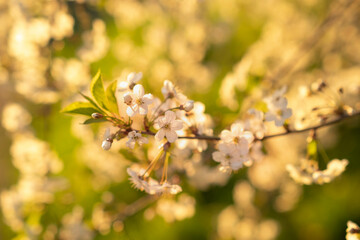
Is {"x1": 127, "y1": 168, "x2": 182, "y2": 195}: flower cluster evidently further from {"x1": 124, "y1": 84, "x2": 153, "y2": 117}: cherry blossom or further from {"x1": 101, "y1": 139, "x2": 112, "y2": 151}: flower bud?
{"x1": 124, "y1": 84, "x2": 153, "y2": 117}: cherry blossom

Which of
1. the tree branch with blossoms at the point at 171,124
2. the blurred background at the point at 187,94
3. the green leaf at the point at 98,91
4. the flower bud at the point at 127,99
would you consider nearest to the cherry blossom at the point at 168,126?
the tree branch with blossoms at the point at 171,124

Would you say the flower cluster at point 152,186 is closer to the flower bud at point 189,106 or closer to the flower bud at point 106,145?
the flower bud at point 106,145

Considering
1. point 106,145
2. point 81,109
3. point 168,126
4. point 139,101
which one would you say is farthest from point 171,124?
point 81,109

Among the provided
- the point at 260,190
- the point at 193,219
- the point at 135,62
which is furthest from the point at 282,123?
the point at 135,62

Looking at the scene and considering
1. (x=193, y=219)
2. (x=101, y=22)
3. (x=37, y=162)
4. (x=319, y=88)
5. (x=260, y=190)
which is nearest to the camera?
(x=319, y=88)

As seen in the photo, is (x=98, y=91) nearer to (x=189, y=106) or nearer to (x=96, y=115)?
(x=96, y=115)

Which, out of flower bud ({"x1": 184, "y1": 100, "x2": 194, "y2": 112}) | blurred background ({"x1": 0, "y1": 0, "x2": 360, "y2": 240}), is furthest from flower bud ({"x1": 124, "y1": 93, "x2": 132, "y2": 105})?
blurred background ({"x1": 0, "y1": 0, "x2": 360, "y2": 240})

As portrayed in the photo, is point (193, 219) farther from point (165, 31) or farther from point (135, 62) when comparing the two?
point (165, 31)
